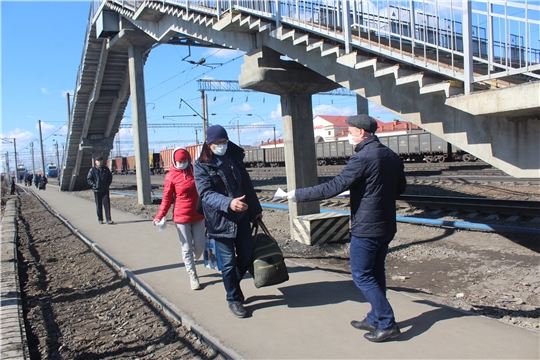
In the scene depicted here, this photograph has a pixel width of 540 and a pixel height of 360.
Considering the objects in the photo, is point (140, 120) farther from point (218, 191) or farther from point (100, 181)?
point (218, 191)

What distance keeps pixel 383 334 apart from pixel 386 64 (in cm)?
409

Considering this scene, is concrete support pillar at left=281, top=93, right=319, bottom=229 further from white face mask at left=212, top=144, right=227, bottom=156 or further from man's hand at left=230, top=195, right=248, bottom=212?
man's hand at left=230, top=195, right=248, bottom=212

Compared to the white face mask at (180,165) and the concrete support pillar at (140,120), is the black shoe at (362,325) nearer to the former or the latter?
the white face mask at (180,165)

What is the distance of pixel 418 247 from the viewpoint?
292 inches


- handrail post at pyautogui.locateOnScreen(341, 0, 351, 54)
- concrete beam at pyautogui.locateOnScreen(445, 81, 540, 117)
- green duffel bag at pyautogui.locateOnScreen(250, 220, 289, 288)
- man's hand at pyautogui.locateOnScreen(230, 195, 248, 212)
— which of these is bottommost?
green duffel bag at pyautogui.locateOnScreen(250, 220, 289, 288)

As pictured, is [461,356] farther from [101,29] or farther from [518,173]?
[101,29]

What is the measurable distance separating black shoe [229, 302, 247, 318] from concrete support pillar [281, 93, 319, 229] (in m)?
4.39

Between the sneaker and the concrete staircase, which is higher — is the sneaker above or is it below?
below

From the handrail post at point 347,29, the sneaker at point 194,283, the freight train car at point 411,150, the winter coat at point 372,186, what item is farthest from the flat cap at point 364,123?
the freight train car at point 411,150

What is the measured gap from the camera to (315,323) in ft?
12.7

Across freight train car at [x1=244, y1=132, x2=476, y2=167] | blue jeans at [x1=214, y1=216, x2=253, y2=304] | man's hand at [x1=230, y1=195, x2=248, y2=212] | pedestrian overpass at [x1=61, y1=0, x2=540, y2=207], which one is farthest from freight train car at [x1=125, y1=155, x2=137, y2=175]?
man's hand at [x1=230, y1=195, x2=248, y2=212]

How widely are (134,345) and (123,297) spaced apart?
1.44 metres

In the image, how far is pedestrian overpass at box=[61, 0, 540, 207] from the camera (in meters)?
4.88

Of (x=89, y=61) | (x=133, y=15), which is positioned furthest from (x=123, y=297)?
(x=89, y=61)
